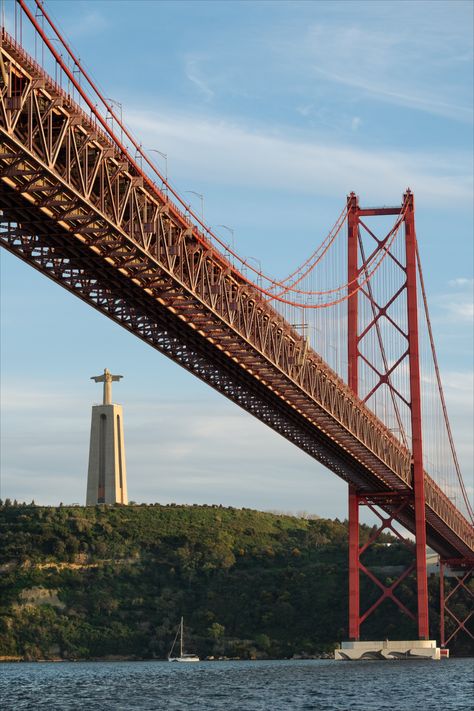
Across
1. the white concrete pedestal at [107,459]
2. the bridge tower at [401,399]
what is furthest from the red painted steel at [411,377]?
the white concrete pedestal at [107,459]

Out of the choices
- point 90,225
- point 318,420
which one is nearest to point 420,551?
point 318,420

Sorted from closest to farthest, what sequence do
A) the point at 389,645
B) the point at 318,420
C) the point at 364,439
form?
the point at 318,420
the point at 364,439
the point at 389,645

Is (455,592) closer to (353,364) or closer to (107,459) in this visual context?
(107,459)

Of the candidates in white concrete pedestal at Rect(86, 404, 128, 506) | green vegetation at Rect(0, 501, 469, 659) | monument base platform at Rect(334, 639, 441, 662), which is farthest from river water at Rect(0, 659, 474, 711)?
white concrete pedestal at Rect(86, 404, 128, 506)

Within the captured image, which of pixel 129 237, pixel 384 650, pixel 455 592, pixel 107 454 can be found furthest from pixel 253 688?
pixel 107 454

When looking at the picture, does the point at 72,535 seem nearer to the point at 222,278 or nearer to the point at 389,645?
the point at 389,645

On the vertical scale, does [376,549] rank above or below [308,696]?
above

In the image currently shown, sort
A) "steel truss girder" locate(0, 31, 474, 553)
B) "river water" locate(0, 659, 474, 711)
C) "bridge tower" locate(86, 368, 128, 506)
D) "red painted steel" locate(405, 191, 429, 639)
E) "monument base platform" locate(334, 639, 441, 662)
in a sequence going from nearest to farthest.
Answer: "steel truss girder" locate(0, 31, 474, 553) < "river water" locate(0, 659, 474, 711) < "monument base platform" locate(334, 639, 441, 662) < "red painted steel" locate(405, 191, 429, 639) < "bridge tower" locate(86, 368, 128, 506)

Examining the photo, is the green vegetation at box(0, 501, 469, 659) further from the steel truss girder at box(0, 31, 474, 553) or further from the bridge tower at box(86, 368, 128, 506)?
the steel truss girder at box(0, 31, 474, 553)
